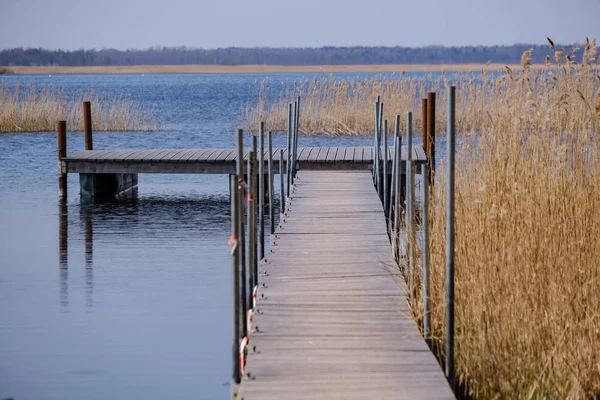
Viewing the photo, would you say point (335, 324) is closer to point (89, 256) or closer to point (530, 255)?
point (530, 255)

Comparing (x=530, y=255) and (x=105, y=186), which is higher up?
(x=530, y=255)

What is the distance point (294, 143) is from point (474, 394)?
722cm

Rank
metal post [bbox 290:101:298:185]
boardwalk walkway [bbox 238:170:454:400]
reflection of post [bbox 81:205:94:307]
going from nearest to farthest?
boardwalk walkway [bbox 238:170:454:400] → reflection of post [bbox 81:205:94:307] → metal post [bbox 290:101:298:185]

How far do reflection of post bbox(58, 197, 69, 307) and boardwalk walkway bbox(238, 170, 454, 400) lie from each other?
2040 mm

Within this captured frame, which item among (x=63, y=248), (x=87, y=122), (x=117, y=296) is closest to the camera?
(x=117, y=296)

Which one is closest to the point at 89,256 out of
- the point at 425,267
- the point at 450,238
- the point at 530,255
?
the point at 425,267

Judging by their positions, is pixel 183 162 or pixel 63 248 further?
pixel 183 162

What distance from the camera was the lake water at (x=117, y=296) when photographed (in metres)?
6.38

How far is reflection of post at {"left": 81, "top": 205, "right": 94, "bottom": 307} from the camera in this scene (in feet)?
28.1

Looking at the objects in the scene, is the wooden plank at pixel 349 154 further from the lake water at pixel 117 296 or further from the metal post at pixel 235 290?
the metal post at pixel 235 290

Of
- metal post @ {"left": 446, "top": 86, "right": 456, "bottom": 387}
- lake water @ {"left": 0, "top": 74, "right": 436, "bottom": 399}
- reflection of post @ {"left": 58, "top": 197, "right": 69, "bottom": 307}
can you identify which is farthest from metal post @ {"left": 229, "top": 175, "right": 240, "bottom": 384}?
reflection of post @ {"left": 58, "top": 197, "right": 69, "bottom": 307}

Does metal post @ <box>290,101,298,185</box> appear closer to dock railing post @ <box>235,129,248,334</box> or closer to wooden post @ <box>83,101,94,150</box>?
wooden post @ <box>83,101,94,150</box>

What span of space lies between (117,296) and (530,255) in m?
4.28

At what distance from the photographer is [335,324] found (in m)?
5.54
